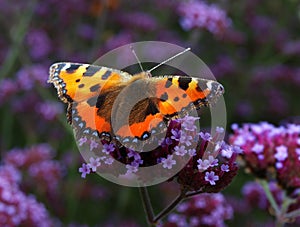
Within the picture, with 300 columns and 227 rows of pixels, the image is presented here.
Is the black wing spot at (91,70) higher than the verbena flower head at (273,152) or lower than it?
higher

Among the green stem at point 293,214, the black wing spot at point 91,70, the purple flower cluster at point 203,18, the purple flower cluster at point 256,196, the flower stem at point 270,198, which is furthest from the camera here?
the purple flower cluster at point 203,18

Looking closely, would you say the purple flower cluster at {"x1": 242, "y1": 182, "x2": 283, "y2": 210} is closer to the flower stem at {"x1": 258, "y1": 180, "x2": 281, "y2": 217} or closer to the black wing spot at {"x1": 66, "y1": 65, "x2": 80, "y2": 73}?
the flower stem at {"x1": 258, "y1": 180, "x2": 281, "y2": 217}

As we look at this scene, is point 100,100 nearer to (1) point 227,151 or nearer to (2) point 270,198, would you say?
(1) point 227,151

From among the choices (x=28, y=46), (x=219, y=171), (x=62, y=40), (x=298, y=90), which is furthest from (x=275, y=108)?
(x=219, y=171)

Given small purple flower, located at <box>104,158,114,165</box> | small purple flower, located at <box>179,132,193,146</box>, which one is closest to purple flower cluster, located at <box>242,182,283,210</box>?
small purple flower, located at <box>179,132,193,146</box>

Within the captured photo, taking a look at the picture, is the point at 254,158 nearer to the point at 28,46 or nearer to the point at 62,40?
the point at 62,40

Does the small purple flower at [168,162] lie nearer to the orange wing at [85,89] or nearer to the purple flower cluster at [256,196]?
the orange wing at [85,89]

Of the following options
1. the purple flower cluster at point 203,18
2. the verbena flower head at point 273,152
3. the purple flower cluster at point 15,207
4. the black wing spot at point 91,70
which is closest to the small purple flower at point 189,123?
the black wing spot at point 91,70

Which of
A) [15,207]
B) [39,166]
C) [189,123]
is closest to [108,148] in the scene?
[189,123]

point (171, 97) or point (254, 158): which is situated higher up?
point (171, 97)
